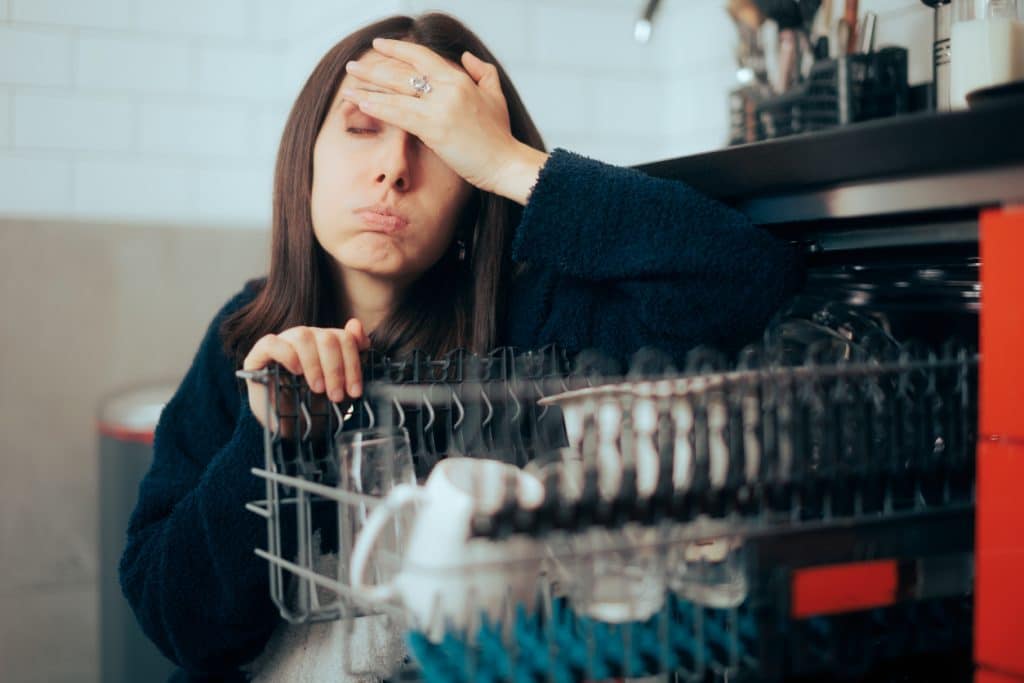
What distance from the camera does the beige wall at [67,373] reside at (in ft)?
5.79

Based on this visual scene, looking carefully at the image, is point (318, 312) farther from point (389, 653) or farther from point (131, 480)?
point (131, 480)

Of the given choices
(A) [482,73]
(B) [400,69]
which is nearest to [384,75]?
(B) [400,69]

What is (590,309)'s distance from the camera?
107 centimetres

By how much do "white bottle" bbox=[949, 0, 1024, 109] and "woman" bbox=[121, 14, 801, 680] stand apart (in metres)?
0.33

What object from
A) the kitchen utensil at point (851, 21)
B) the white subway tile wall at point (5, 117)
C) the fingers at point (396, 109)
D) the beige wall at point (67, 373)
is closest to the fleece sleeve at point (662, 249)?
the fingers at point (396, 109)

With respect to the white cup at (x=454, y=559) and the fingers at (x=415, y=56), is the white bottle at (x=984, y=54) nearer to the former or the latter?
the fingers at (x=415, y=56)

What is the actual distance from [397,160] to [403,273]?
0.16m

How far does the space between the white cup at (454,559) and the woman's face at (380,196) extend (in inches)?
18.5

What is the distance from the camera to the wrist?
0.99 m

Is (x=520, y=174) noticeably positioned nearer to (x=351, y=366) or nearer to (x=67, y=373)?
(x=351, y=366)

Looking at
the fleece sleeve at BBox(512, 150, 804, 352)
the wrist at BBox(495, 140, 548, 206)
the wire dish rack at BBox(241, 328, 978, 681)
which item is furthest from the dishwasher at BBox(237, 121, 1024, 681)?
the wrist at BBox(495, 140, 548, 206)

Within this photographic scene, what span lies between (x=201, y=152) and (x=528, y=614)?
155cm

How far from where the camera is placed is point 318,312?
120 centimetres

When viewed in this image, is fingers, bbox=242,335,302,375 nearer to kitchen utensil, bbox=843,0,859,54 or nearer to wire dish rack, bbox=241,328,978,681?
wire dish rack, bbox=241,328,978,681
